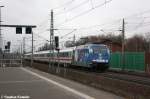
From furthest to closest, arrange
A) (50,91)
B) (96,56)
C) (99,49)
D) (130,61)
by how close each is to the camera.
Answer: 1. (130,61)
2. (99,49)
3. (96,56)
4. (50,91)

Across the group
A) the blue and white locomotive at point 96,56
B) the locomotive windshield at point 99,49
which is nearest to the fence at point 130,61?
the blue and white locomotive at point 96,56

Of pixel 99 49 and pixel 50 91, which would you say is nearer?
pixel 50 91

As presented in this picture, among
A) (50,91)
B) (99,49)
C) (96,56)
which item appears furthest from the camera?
(99,49)

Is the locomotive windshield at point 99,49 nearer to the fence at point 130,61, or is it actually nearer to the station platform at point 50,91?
the fence at point 130,61

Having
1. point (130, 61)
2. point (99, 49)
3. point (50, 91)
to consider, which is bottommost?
point (50, 91)

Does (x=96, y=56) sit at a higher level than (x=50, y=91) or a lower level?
higher

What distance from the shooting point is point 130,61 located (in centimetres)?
5016

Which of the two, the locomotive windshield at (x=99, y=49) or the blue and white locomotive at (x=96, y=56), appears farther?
the locomotive windshield at (x=99, y=49)

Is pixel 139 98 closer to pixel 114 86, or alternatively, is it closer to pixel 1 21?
pixel 114 86

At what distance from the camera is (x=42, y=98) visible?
15219mm

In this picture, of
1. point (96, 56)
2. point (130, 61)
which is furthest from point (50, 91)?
point (130, 61)

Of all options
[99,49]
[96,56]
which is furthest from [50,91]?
[99,49]

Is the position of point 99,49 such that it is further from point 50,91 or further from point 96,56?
point 50,91

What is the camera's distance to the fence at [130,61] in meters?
47.2
